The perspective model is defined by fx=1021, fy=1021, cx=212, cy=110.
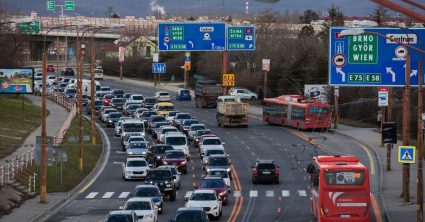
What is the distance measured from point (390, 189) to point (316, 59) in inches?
2431

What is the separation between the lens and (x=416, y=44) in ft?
148

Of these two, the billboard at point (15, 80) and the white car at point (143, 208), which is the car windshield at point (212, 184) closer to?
the white car at point (143, 208)

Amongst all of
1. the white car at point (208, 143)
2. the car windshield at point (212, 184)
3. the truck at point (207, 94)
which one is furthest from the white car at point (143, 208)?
the truck at point (207, 94)

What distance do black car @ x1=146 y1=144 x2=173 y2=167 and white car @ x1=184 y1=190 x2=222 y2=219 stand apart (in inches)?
767

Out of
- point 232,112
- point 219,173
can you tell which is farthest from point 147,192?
point 232,112

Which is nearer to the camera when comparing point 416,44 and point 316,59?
point 416,44

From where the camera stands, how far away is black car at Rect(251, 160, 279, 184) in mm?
56250

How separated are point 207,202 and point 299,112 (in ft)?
139

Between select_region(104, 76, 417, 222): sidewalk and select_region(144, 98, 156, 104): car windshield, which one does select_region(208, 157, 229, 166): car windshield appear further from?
select_region(144, 98, 156, 104): car windshield

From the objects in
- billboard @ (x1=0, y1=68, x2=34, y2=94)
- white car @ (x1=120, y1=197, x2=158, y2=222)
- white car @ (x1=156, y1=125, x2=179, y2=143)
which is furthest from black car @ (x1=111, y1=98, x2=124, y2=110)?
white car @ (x1=120, y1=197, x2=158, y2=222)

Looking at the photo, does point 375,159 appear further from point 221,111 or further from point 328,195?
Answer: point 328,195

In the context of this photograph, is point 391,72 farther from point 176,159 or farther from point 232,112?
point 232,112

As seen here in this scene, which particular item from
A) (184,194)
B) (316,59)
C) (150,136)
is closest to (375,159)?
(184,194)

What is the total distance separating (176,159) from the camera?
61.3 m
